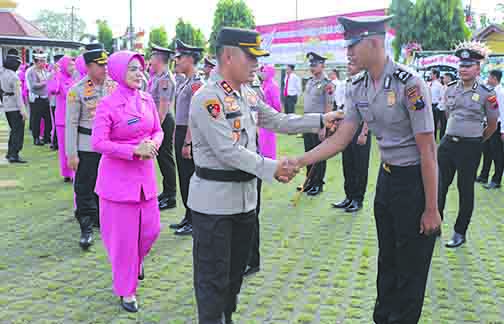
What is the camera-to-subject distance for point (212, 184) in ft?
9.66

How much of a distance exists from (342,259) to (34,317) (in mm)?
2940

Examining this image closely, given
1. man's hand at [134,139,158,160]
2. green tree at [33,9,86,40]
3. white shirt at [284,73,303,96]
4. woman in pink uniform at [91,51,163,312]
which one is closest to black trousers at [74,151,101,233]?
woman in pink uniform at [91,51,163,312]

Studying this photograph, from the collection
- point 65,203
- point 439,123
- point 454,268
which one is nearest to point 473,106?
point 454,268

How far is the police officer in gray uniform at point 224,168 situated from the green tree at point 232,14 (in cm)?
3447

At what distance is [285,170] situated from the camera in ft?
9.53

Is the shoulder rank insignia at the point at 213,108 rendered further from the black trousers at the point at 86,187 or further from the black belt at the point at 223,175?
the black trousers at the point at 86,187

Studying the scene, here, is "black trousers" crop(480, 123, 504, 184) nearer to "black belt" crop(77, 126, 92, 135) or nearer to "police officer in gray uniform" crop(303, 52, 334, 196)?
"police officer in gray uniform" crop(303, 52, 334, 196)

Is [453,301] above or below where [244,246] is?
below

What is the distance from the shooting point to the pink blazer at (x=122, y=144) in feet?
12.1

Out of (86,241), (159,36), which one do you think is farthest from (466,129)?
(159,36)

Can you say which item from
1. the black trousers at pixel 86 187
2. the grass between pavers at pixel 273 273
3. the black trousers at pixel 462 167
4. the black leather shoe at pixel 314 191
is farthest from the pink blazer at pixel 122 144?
the black leather shoe at pixel 314 191

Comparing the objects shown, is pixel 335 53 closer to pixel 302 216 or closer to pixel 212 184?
pixel 302 216

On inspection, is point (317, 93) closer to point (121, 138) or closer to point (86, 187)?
point (86, 187)

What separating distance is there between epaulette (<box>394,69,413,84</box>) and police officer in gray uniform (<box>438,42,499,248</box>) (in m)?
2.70
